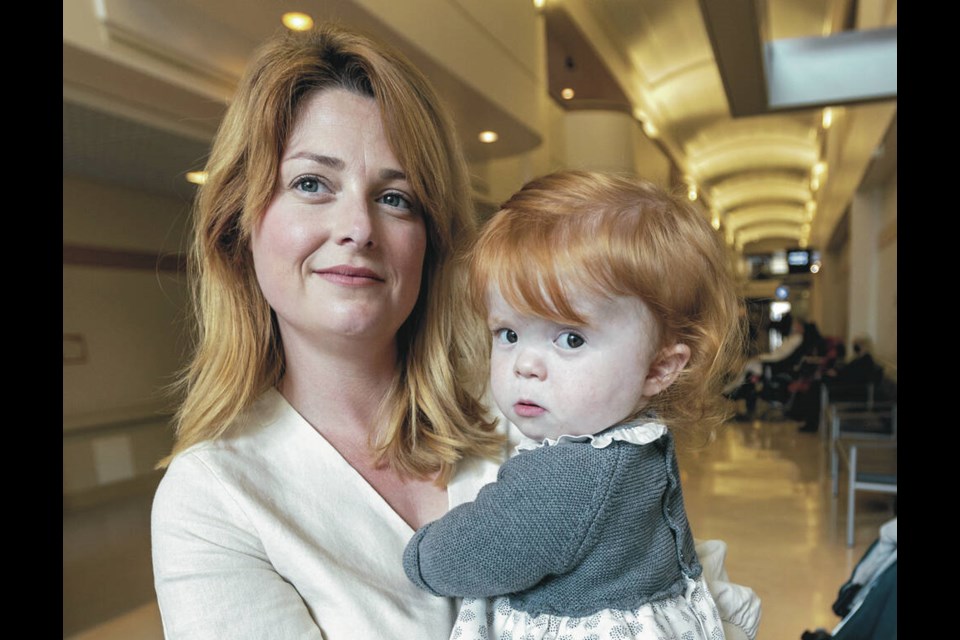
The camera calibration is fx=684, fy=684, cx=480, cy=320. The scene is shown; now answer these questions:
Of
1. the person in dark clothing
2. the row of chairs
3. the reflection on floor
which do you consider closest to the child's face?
the reflection on floor

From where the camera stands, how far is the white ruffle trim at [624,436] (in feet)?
3.41

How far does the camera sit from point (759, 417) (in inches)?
528

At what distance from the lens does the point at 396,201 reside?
1272mm

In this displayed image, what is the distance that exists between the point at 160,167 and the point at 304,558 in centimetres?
637

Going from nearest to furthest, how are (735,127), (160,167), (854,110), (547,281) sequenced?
(547,281), (160,167), (854,110), (735,127)

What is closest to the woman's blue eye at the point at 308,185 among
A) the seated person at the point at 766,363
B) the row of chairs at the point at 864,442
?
the row of chairs at the point at 864,442

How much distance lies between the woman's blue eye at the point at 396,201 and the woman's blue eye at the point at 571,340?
423 millimetres

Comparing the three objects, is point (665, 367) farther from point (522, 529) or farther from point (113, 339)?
point (113, 339)

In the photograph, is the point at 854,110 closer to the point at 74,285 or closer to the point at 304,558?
the point at 74,285

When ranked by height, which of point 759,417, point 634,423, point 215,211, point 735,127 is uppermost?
point 735,127

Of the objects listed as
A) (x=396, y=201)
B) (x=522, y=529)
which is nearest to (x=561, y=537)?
(x=522, y=529)

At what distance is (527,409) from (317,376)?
473mm

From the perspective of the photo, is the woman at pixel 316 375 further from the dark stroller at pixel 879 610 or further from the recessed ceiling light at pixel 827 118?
the recessed ceiling light at pixel 827 118
